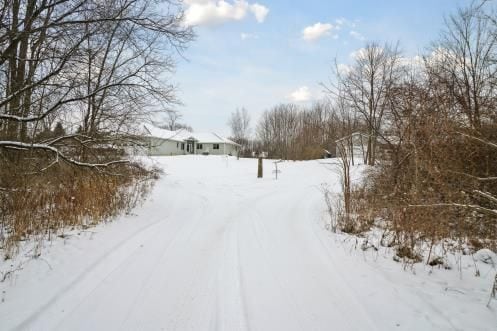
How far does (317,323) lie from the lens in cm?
255

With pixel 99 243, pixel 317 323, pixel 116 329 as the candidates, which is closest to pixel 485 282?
pixel 317 323

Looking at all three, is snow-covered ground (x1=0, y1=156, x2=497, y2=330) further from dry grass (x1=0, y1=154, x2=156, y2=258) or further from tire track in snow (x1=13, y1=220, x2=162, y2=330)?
dry grass (x1=0, y1=154, x2=156, y2=258)

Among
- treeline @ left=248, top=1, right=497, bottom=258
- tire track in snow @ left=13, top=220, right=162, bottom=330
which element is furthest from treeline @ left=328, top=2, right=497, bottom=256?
tire track in snow @ left=13, top=220, right=162, bottom=330

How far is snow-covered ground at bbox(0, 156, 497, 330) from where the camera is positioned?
2555 mm

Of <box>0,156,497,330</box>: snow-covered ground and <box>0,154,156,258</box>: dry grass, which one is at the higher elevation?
<box>0,154,156,258</box>: dry grass

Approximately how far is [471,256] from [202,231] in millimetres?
4256

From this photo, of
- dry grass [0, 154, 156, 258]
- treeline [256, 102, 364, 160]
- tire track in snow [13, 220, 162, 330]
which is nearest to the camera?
tire track in snow [13, 220, 162, 330]

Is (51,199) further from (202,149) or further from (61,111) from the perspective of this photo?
(202,149)

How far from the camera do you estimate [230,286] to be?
3156 millimetres

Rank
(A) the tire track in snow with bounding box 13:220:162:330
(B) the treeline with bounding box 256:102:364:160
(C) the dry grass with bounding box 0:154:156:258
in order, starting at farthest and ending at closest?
(B) the treeline with bounding box 256:102:364:160 → (C) the dry grass with bounding box 0:154:156:258 → (A) the tire track in snow with bounding box 13:220:162:330

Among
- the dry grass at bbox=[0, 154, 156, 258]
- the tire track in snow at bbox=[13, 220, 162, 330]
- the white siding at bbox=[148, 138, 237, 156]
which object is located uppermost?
the white siding at bbox=[148, 138, 237, 156]

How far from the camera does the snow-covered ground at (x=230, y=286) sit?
2.55m

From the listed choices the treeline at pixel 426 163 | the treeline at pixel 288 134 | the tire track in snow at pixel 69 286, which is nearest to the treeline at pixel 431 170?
the treeline at pixel 426 163

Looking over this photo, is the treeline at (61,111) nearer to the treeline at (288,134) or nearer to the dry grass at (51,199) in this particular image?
the dry grass at (51,199)
